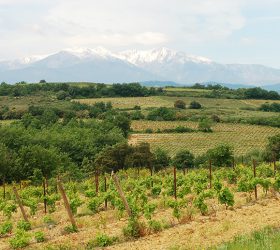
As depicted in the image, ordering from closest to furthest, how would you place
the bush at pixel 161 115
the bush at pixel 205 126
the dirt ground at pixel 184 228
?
the dirt ground at pixel 184 228 < the bush at pixel 205 126 < the bush at pixel 161 115

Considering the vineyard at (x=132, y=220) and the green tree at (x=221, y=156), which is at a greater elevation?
the vineyard at (x=132, y=220)

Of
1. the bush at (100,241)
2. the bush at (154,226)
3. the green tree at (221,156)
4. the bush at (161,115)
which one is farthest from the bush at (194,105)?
the bush at (100,241)

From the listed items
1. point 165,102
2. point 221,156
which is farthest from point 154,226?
point 165,102

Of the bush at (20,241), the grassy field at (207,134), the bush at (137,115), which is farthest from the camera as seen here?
the bush at (137,115)

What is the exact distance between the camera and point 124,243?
40.1 ft

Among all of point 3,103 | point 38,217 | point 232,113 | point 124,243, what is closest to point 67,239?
point 124,243

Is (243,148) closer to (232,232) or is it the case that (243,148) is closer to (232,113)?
(232,113)

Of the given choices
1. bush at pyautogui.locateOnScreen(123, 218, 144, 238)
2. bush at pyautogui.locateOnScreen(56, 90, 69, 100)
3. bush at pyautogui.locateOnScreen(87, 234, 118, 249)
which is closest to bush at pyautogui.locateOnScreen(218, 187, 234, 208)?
bush at pyautogui.locateOnScreen(123, 218, 144, 238)

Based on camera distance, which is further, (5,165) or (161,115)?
(161,115)

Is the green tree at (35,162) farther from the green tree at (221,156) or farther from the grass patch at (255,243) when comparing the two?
the grass patch at (255,243)

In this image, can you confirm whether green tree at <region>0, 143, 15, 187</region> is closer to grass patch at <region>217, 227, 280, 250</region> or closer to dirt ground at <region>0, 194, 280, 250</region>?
dirt ground at <region>0, 194, 280, 250</region>

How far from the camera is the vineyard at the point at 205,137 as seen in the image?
71.5 meters

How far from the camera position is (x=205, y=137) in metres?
79.7

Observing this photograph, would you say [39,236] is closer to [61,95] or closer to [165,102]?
[165,102]
